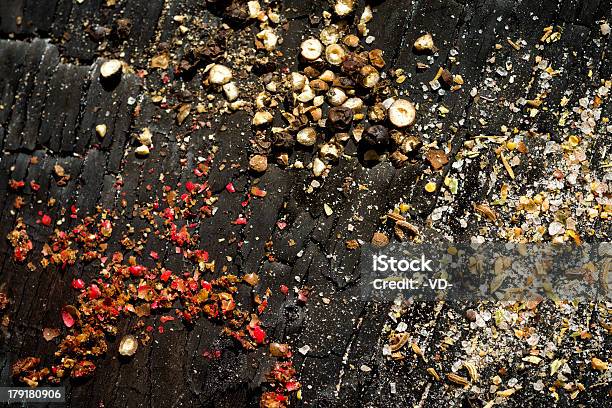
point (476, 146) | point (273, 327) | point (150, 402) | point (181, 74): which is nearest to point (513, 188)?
point (476, 146)

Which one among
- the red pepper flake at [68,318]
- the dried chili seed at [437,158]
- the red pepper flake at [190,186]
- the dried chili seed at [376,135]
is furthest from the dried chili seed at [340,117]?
the red pepper flake at [68,318]

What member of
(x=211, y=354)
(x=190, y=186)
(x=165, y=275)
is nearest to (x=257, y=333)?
(x=211, y=354)

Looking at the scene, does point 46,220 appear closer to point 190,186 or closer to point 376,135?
point 190,186

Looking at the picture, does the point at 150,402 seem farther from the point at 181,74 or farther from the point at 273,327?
the point at 181,74

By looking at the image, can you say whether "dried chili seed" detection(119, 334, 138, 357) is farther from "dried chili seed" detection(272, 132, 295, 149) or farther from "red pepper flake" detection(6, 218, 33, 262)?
"dried chili seed" detection(272, 132, 295, 149)

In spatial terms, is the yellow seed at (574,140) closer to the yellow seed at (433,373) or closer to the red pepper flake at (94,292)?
the yellow seed at (433,373)
